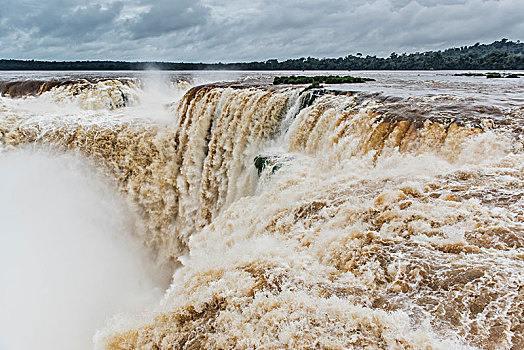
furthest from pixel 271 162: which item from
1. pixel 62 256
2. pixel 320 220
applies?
pixel 62 256

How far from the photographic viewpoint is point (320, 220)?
6000 millimetres

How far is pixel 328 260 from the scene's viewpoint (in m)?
4.89

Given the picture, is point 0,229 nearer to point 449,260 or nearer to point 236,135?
point 236,135

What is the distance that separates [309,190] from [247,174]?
15.0 feet

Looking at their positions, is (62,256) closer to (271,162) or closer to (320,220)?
(271,162)

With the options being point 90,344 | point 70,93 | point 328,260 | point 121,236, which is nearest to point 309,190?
point 328,260

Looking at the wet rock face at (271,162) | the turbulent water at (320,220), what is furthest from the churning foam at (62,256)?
the wet rock face at (271,162)

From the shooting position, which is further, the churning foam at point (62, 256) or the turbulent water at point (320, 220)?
the churning foam at point (62, 256)

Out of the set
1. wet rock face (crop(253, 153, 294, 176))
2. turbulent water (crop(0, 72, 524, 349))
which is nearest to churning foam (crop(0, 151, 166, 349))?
turbulent water (crop(0, 72, 524, 349))

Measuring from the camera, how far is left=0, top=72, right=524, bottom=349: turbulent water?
12.3 ft

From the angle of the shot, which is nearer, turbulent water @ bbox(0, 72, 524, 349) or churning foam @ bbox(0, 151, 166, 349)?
turbulent water @ bbox(0, 72, 524, 349)

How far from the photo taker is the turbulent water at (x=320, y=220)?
148 inches

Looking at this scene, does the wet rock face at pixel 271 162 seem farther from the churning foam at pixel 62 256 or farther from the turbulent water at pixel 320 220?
the churning foam at pixel 62 256

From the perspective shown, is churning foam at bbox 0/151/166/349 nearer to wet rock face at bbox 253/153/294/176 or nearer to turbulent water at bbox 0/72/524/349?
turbulent water at bbox 0/72/524/349
